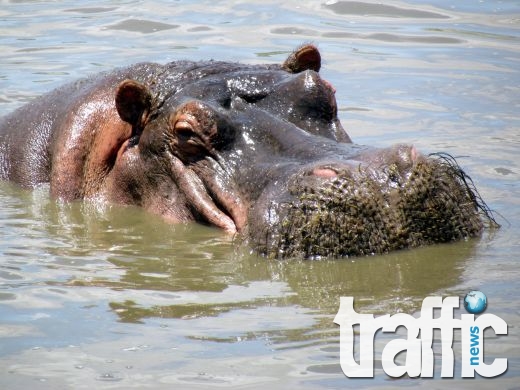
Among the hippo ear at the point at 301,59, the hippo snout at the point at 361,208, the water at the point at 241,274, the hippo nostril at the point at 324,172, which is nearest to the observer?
the water at the point at 241,274

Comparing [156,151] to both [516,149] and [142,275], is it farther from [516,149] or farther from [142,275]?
[516,149]

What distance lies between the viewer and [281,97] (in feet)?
26.4

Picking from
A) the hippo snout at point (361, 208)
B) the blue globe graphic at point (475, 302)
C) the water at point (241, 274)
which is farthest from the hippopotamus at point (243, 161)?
the blue globe graphic at point (475, 302)

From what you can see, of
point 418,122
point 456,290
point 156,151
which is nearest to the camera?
point 456,290

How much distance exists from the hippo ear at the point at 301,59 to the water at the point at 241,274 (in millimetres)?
1740

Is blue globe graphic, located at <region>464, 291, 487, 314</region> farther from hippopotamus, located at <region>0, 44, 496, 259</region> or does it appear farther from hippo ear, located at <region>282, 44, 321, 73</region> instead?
hippo ear, located at <region>282, 44, 321, 73</region>

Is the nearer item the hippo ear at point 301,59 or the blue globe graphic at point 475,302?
the blue globe graphic at point 475,302

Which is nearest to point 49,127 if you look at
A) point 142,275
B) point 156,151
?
point 156,151

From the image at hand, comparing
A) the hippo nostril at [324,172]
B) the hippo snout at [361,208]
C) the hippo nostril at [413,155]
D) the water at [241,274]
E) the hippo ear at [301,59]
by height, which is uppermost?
the hippo ear at [301,59]

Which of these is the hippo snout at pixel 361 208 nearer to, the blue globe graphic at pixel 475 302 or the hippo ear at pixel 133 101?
the blue globe graphic at pixel 475 302

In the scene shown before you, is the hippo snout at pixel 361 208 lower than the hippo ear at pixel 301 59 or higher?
lower

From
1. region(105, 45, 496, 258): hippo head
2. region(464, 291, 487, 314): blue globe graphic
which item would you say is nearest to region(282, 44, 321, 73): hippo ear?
region(105, 45, 496, 258): hippo head

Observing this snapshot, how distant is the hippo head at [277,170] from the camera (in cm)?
670

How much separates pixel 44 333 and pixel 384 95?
765cm
